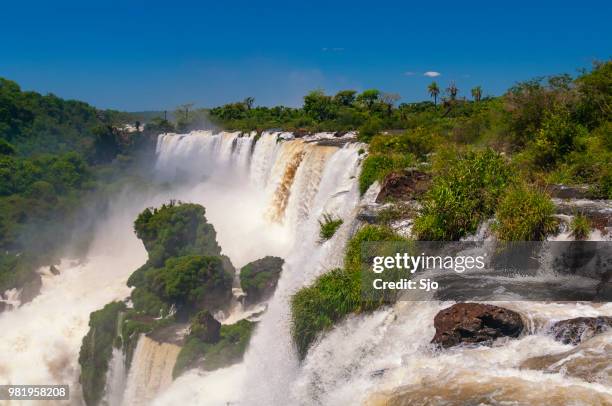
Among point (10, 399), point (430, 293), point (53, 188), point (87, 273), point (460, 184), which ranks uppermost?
point (460, 184)

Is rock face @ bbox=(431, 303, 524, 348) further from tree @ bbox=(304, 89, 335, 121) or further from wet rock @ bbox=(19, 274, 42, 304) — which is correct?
tree @ bbox=(304, 89, 335, 121)

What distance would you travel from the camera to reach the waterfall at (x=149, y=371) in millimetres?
13766

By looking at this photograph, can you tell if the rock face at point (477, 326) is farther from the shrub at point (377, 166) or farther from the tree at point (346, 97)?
the tree at point (346, 97)

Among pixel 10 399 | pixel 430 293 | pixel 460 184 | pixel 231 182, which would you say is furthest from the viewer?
pixel 231 182

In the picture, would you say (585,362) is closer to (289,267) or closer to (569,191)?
(569,191)

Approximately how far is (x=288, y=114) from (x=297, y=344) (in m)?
50.2

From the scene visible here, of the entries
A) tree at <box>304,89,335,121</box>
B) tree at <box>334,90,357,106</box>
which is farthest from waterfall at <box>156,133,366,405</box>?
tree at <box>334,90,357,106</box>

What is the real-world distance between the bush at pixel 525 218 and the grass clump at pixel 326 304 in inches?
93.7

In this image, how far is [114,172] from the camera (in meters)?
42.5

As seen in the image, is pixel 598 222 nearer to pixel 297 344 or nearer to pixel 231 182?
pixel 297 344

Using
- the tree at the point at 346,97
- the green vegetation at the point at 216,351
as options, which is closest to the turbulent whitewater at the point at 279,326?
the green vegetation at the point at 216,351

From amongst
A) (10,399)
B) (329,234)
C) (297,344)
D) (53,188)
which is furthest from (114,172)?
(297,344)

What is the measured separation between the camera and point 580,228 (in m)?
7.66

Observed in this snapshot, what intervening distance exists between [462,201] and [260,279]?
377 inches
